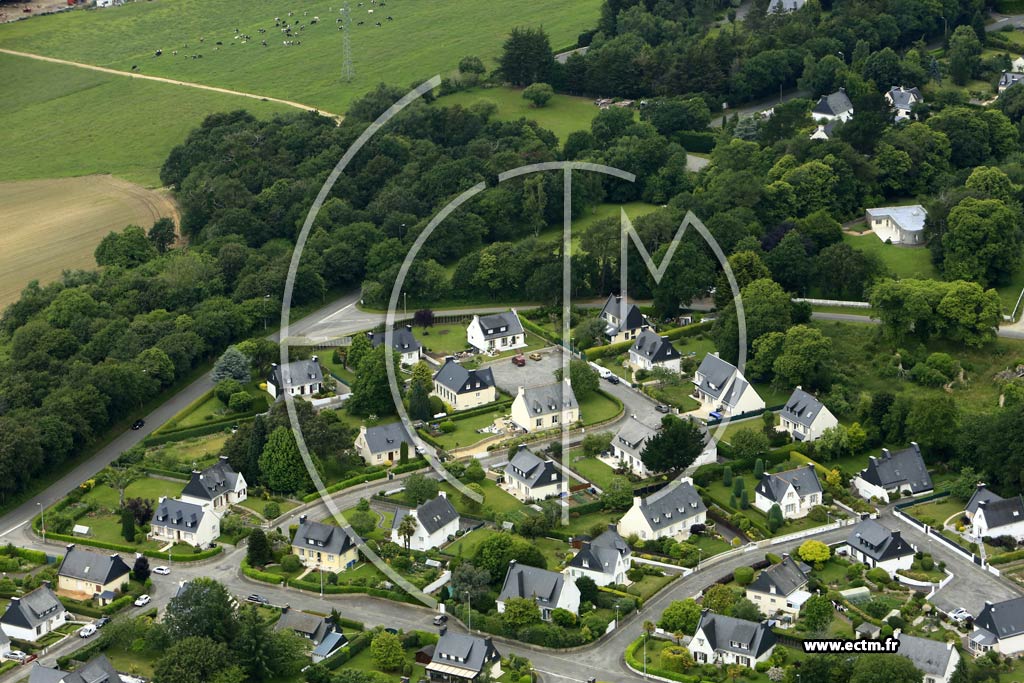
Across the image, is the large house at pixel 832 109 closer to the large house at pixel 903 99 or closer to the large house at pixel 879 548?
the large house at pixel 903 99

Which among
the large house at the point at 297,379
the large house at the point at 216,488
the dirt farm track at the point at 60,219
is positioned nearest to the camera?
the large house at the point at 216,488

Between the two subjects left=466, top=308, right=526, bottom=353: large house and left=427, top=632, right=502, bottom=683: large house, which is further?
left=466, top=308, right=526, bottom=353: large house

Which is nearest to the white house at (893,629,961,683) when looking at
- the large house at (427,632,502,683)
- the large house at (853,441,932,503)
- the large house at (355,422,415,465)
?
the large house at (853,441,932,503)

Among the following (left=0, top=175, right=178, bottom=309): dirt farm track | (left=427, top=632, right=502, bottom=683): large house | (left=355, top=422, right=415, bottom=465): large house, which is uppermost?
(left=0, top=175, right=178, bottom=309): dirt farm track

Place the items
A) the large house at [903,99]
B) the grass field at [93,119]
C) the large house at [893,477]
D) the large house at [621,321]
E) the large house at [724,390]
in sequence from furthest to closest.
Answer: the grass field at [93,119]
the large house at [903,99]
the large house at [621,321]
the large house at [724,390]
the large house at [893,477]

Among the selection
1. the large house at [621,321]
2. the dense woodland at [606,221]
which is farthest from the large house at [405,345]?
the large house at [621,321]

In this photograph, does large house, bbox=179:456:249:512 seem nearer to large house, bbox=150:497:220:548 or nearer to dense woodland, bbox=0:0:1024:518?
large house, bbox=150:497:220:548
